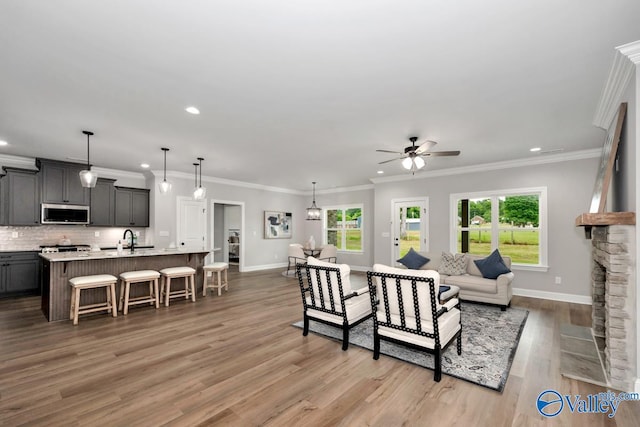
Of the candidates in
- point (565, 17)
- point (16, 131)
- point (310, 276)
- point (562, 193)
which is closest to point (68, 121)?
point (16, 131)

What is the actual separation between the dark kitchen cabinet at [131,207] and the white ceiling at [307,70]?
223cm

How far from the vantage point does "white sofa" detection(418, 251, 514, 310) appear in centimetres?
478

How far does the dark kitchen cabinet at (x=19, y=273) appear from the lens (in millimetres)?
5352

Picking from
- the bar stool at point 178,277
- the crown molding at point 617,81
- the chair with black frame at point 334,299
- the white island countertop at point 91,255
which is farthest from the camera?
the bar stool at point 178,277

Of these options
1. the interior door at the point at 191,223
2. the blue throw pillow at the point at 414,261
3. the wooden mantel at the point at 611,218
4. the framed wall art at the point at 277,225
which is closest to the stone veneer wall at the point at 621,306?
the wooden mantel at the point at 611,218

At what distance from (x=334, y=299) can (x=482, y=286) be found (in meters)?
3.06

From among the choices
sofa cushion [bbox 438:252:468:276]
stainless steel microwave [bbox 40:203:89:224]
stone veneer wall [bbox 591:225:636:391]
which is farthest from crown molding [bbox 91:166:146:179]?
stone veneer wall [bbox 591:225:636:391]

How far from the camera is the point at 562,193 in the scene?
17.9 ft

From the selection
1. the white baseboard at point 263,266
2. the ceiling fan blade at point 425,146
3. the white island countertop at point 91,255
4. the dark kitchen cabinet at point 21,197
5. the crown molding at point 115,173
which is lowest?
the white baseboard at point 263,266

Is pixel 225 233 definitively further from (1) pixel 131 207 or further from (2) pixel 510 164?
(2) pixel 510 164

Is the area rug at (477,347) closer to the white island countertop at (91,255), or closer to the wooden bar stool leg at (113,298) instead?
the wooden bar stool leg at (113,298)

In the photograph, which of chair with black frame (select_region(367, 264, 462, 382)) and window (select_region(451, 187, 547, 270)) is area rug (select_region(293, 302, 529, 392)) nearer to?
chair with black frame (select_region(367, 264, 462, 382))

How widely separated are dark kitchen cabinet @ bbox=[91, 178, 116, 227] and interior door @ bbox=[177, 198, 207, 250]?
4.65 feet

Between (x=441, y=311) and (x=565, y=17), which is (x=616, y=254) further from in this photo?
(x=565, y=17)
